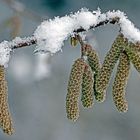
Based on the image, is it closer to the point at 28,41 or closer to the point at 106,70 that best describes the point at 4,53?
the point at 28,41

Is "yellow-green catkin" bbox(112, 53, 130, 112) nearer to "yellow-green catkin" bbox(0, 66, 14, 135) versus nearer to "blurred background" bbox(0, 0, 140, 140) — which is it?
"yellow-green catkin" bbox(0, 66, 14, 135)

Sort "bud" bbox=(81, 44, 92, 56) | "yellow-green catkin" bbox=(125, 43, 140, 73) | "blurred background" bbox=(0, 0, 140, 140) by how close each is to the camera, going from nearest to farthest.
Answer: "yellow-green catkin" bbox=(125, 43, 140, 73), "bud" bbox=(81, 44, 92, 56), "blurred background" bbox=(0, 0, 140, 140)

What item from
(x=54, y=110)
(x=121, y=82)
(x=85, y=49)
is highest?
(x=54, y=110)

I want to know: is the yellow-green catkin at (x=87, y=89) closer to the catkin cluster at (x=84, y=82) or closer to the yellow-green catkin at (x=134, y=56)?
the catkin cluster at (x=84, y=82)

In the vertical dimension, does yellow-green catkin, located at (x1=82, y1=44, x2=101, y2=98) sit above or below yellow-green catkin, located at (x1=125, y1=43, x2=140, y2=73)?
above

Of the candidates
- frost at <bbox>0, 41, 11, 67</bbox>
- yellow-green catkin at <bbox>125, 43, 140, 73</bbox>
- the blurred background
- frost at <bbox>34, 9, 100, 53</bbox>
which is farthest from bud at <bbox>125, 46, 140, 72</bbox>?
the blurred background

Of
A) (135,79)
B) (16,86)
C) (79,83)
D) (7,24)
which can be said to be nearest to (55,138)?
(16,86)

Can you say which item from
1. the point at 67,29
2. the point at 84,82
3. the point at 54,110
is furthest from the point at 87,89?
the point at 54,110

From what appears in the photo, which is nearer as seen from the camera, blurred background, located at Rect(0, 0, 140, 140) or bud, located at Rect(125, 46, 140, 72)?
bud, located at Rect(125, 46, 140, 72)

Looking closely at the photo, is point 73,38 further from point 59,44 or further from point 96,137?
point 96,137
